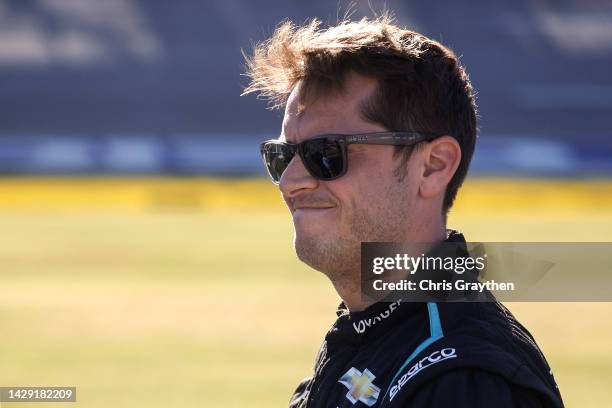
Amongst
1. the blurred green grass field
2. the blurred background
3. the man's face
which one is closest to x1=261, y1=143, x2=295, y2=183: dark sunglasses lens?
the man's face

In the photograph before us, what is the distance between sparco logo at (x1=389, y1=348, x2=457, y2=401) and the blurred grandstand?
19436 mm

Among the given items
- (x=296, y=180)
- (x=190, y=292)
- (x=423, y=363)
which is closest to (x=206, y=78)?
(x=190, y=292)

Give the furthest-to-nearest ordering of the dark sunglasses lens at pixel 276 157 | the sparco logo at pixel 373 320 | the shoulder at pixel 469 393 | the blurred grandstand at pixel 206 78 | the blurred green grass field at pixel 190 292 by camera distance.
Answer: the blurred grandstand at pixel 206 78 → the blurred green grass field at pixel 190 292 → the dark sunglasses lens at pixel 276 157 → the sparco logo at pixel 373 320 → the shoulder at pixel 469 393

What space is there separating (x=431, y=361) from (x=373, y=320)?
0.32 metres

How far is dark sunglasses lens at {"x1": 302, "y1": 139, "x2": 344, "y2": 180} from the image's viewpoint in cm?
213

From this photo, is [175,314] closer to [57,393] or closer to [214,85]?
[57,393]

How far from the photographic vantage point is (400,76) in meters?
2.07

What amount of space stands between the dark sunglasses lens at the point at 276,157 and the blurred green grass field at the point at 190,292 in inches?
160

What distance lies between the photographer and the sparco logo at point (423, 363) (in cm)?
174

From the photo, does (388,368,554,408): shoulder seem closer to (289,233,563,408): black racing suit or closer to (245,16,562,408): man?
(289,233,563,408): black racing suit

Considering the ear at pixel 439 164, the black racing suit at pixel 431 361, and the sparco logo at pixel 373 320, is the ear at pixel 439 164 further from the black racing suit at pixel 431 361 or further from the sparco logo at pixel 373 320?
the sparco logo at pixel 373 320

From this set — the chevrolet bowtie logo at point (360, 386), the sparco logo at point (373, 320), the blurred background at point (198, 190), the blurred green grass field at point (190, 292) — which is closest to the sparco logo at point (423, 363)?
the chevrolet bowtie logo at point (360, 386)

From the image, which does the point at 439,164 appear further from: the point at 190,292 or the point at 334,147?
the point at 190,292

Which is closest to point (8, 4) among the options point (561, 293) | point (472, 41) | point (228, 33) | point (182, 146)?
point (228, 33)
